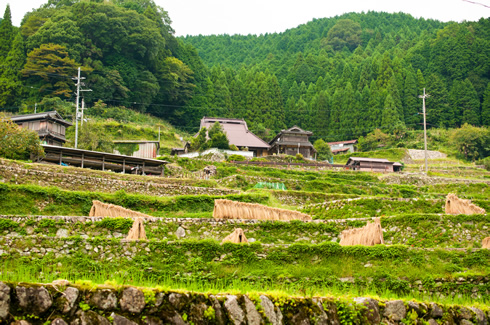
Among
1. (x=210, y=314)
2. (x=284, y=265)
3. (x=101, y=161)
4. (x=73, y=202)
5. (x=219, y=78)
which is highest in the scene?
(x=219, y=78)

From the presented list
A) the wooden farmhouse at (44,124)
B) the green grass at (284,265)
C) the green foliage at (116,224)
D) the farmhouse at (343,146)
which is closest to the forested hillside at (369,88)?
the farmhouse at (343,146)

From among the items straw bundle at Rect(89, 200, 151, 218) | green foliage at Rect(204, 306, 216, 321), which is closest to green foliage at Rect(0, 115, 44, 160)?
straw bundle at Rect(89, 200, 151, 218)

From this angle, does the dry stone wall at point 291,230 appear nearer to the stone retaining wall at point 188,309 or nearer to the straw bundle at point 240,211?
the straw bundle at point 240,211

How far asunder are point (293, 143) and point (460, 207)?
41.1 metres

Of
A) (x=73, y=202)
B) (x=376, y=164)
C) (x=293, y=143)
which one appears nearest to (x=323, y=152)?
(x=293, y=143)

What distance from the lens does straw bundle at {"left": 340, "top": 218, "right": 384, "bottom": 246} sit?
50.9 feet

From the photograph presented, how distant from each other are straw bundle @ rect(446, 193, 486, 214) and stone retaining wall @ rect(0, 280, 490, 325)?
31.9ft

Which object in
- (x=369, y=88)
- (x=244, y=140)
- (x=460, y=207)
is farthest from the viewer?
(x=369, y=88)

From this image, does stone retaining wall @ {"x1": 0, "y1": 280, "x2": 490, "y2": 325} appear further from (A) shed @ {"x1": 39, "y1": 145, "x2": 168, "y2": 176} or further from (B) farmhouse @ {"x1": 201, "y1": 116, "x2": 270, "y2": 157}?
(B) farmhouse @ {"x1": 201, "y1": 116, "x2": 270, "y2": 157}

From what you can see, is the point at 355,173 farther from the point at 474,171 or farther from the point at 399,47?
the point at 399,47

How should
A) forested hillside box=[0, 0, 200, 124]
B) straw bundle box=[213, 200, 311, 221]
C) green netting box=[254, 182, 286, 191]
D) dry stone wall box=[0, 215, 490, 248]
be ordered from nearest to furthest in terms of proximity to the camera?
dry stone wall box=[0, 215, 490, 248] < straw bundle box=[213, 200, 311, 221] < green netting box=[254, 182, 286, 191] < forested hillside box=[0, 0, 200, 124]

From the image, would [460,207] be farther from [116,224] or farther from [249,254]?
[116,224]

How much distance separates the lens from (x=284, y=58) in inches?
4353

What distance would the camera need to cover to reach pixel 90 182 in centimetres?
2555
